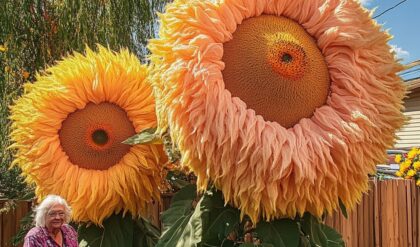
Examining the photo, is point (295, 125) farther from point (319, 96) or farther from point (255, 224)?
point (255, 224)

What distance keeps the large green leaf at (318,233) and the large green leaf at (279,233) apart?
101mm

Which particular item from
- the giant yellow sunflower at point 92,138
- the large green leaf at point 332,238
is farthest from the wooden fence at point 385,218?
the giant yellow sunflower at point 92,138

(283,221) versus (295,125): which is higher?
(295,125)

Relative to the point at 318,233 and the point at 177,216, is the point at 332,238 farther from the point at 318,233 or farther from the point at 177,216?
the point at 177,216

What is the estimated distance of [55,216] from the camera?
8.54 feet

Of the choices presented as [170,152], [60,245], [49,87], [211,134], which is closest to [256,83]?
[211,134]

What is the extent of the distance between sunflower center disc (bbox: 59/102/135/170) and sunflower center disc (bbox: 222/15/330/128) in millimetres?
852

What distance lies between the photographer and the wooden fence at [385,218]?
523 cm

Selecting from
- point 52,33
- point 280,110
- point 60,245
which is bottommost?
point 60,245

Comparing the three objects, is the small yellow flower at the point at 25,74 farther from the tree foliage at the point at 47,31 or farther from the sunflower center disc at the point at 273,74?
the sunflower center disc at the point at 273,74

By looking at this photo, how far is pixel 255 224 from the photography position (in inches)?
73.0

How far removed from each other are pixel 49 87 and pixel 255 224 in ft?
4.19

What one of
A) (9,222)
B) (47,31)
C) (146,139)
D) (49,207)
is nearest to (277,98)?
(146,139)

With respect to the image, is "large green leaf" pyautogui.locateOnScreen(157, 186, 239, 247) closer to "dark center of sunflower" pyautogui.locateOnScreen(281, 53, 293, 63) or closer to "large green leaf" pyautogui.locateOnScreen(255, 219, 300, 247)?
"large green leaf" pyautogui.locateOnScreen(255, 219, 300, 247)
